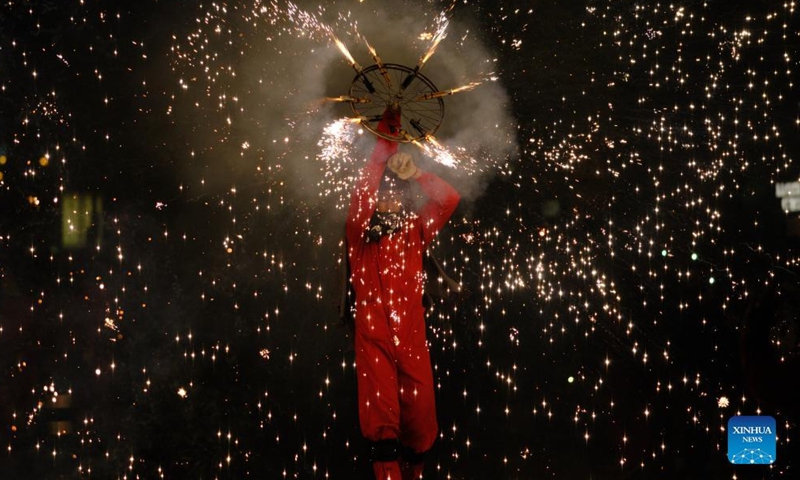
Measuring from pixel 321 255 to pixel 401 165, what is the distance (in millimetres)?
930

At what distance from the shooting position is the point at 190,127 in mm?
3832

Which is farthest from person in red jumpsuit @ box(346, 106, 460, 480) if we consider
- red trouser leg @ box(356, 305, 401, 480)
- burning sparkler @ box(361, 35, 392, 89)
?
burning sparkler @ box(361, 35, 392, 89)

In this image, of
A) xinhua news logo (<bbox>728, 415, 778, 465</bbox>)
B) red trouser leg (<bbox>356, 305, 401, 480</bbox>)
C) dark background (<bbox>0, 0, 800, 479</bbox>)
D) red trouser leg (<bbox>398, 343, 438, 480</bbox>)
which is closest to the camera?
red trouser leg (<bbox>356, 305, 401, 480</bbox>)

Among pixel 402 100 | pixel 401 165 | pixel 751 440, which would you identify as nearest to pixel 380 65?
pixel 402 100

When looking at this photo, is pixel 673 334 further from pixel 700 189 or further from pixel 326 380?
pixel 326 380

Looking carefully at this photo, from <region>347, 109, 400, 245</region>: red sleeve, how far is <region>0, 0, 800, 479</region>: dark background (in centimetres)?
56

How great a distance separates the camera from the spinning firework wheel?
3.49m

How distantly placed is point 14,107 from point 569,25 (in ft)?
11.7

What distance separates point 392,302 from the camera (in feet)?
11.2

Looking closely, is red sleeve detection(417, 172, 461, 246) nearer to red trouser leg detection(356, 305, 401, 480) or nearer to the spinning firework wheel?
the spinning firework wheel

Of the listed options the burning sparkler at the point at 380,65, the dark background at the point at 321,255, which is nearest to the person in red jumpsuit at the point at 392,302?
the burning sparkler at the point at 380,65

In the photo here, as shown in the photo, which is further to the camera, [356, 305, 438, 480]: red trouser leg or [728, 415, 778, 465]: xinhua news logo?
[728, 415, 778, 465]: xinhua news logo

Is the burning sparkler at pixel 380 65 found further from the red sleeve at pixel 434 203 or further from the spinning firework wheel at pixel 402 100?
the red sleeve at pixel 434 203

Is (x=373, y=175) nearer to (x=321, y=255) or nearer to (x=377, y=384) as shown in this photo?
(x=321, y=255)
